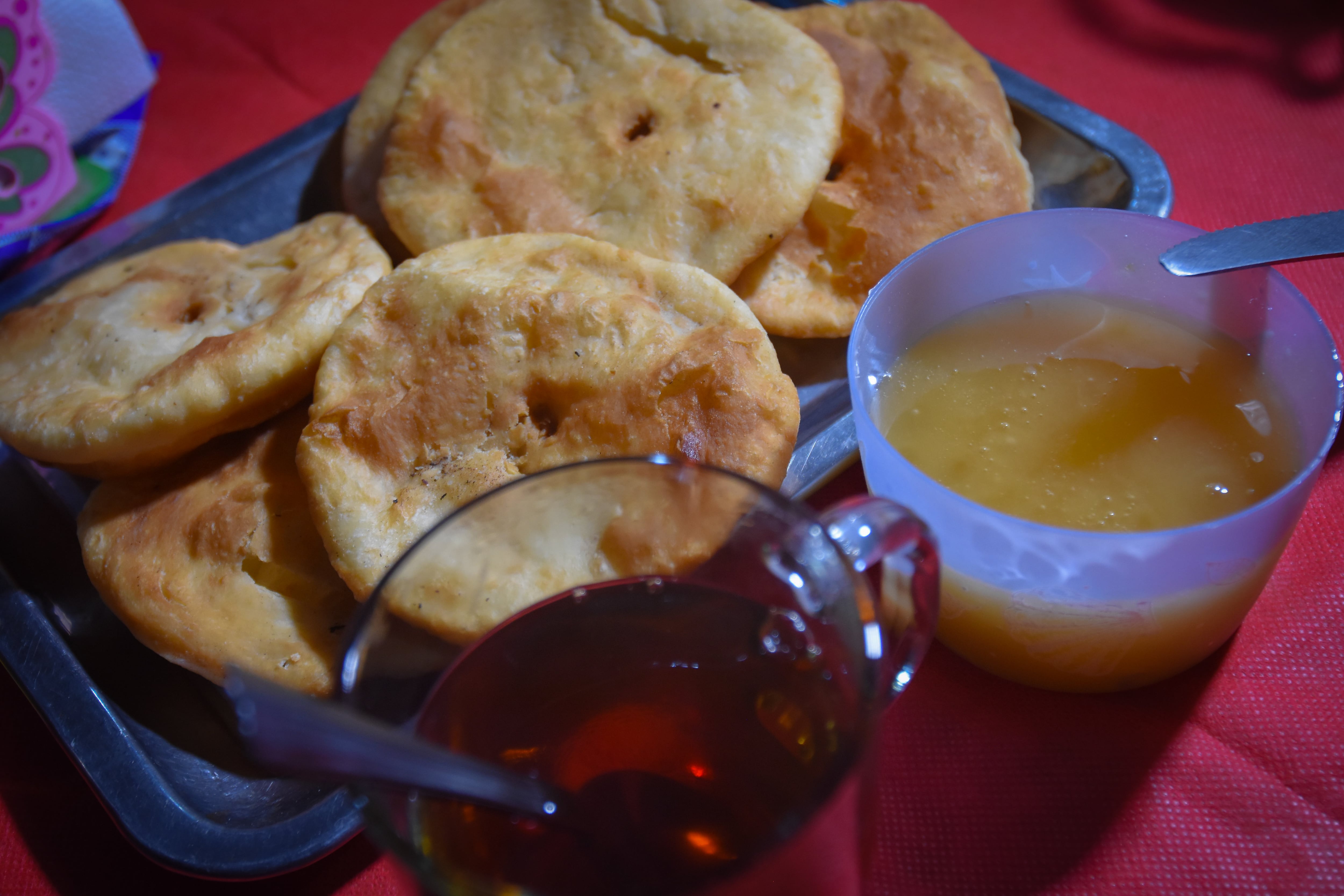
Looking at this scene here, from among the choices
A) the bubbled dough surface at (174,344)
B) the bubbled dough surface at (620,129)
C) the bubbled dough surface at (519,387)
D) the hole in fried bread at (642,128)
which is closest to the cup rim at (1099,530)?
the bubbled dough surface at (519,387)

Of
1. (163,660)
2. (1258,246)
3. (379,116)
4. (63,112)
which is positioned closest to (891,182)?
(1258,246)

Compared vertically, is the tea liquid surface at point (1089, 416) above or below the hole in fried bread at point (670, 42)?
below


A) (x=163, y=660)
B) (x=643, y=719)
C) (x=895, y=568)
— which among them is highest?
(x=895, y=568)

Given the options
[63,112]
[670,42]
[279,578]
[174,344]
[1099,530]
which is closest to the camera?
[1099,530]

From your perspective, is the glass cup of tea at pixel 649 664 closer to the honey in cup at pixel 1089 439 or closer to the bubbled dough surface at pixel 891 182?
the honey in cup at pixel 1089 439

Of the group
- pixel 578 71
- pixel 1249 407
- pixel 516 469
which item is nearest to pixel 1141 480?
pixel 1249 407

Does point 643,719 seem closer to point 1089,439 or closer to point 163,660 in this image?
point 1089,439

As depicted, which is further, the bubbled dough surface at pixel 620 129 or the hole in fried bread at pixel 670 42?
the hole in fried bread at pixel 670 42

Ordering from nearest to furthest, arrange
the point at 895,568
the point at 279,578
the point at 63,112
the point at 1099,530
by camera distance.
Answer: the point at 895,568, the point at 1099,530, the point at 279,578, the point at 63,112
